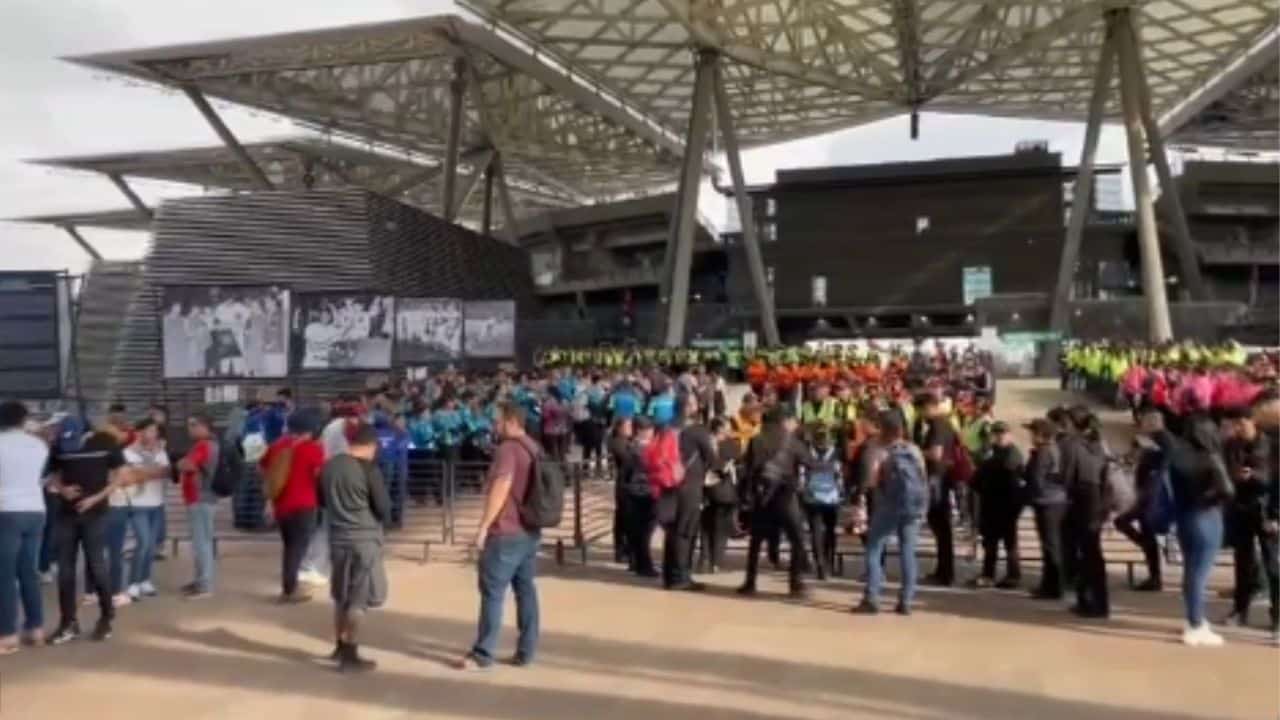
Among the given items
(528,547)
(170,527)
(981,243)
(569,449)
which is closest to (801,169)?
(981,243)

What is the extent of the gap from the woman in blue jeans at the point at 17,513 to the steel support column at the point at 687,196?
1616 inches

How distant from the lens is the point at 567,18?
45.7 m

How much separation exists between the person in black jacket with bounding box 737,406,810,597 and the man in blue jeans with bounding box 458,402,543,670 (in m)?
2.86

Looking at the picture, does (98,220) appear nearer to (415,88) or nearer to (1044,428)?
(415,88)

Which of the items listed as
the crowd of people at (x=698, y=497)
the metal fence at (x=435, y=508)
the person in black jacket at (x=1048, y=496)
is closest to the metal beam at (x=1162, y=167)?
the metal fence at (x=435, y=508)

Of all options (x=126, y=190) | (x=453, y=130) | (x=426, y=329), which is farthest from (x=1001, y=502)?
(x=126, y=190)

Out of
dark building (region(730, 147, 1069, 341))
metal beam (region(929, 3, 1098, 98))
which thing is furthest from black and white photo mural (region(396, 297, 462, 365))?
dark building (region(730, 147, 1069, 341))

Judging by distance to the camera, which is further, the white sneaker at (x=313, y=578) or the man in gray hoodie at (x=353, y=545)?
the white sneaker at (x=313, y=578)

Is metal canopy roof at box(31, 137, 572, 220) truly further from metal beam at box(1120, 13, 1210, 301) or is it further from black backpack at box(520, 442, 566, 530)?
black backpack at box(520, 442, 566, 530)

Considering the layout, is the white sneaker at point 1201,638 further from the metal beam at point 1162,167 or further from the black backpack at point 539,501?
the metal beam at point 1162,167

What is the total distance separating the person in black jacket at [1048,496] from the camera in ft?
31.6

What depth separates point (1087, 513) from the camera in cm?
909

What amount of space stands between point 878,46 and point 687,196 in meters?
12.5

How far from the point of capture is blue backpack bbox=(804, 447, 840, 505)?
35.4 feet
